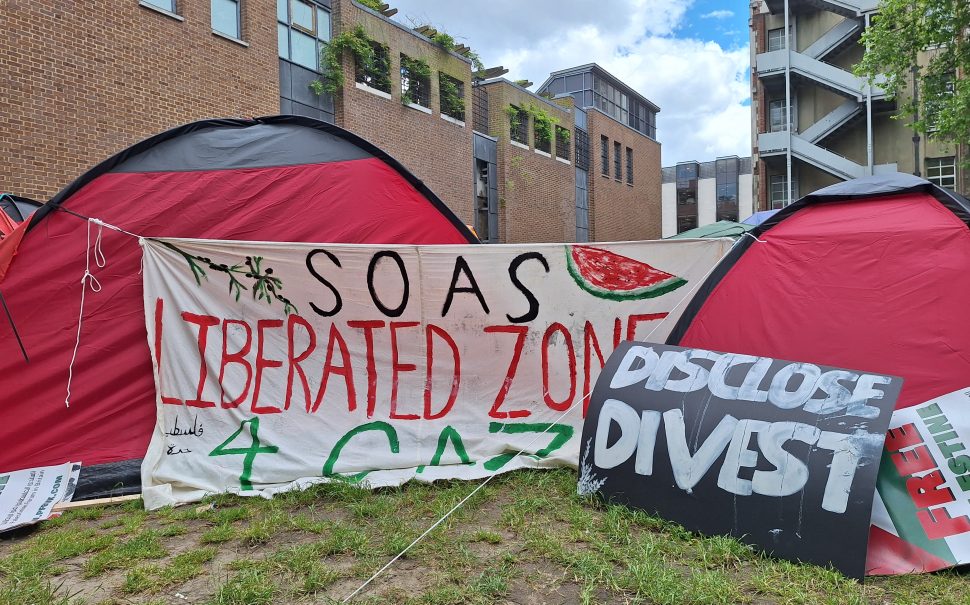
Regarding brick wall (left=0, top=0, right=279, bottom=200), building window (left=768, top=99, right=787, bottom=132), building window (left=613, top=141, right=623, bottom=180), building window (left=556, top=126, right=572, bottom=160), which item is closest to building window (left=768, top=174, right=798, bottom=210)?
building window (left=768, top=99, right=787, bottom=132)

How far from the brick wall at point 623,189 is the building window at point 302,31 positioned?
16.6 metres

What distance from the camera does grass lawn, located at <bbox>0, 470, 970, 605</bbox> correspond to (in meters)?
2.57

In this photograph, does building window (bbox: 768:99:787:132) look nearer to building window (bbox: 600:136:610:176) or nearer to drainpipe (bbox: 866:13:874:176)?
drainpipe (bbox: 866:13:874:176)

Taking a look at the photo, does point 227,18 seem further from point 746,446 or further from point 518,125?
point 746,446

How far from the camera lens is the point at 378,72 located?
701 inches

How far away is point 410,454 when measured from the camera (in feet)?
13.6

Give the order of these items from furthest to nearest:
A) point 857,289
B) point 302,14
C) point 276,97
→ point 302,14
point 276,97
point 857,289

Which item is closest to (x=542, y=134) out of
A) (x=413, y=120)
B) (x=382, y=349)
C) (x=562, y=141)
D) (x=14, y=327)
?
(x=562, y=141)

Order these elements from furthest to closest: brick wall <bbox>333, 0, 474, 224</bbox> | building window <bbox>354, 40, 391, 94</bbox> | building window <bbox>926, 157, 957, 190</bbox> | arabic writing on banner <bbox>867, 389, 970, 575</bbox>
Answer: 1. building window <bbox>926, 157, 957, 190</bbox>
2. building window <bbox>354, 40, 391, 94</bbox>
3. brick wall <bbox>333, 0, 474, 224</bbox>
4. arabic writing on banner <bbox>867, 389, 970, 575</bbox>

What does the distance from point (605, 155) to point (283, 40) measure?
19667 mm

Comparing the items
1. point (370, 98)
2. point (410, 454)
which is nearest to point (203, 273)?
point (410, 454)

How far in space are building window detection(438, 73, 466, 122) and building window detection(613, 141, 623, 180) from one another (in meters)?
13.4

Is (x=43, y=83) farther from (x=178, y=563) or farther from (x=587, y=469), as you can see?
(x=587, y=469)

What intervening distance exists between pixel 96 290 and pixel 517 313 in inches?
110
